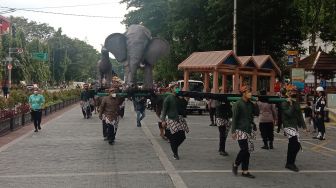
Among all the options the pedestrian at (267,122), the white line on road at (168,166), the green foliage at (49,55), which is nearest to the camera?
the white line on road at (168,166)

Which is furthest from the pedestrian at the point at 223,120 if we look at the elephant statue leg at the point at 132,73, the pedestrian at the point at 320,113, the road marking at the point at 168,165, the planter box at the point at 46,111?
the planter box at the point at 46,111

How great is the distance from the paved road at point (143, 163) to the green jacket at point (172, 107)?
3.15ft

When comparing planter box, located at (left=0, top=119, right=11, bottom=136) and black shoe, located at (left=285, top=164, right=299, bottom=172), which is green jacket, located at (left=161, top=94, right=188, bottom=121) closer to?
black shoe, located at (left=285, top=164, right=299, bottom=172)

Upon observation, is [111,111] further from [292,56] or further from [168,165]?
[292,56]

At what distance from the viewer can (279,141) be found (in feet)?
54.1

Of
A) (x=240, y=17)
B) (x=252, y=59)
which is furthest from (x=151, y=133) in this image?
(x=240, y=17)

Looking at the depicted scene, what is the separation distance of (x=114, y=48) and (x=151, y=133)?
3.88m

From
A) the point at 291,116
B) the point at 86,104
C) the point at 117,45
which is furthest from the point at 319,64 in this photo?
the point at 291,116

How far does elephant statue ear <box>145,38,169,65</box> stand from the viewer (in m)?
16.0

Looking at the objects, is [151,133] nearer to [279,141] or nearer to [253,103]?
[279,141]

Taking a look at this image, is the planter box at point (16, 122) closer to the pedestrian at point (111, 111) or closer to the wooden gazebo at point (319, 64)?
the pedestrian at point (111, 111)

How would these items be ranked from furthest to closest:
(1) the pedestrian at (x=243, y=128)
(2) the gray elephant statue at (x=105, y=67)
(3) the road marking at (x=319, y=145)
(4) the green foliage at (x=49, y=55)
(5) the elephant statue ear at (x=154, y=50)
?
(4) the green foliage at (x=49, y=55)
(2) the gray elephant statue at (x=105, y=67)
(5) the elephant statue ear at (x=154, y=50)
(3) the road marking at (x=319, y=145)
(1) the pedestrian at (x=243, y=128)

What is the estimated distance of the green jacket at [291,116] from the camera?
10.9 meters

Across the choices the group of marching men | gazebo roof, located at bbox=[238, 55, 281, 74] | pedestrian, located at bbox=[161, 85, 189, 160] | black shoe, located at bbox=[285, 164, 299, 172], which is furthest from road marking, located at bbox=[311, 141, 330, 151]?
pedestrian, located at bbox=[161, 85, 189, 160]
